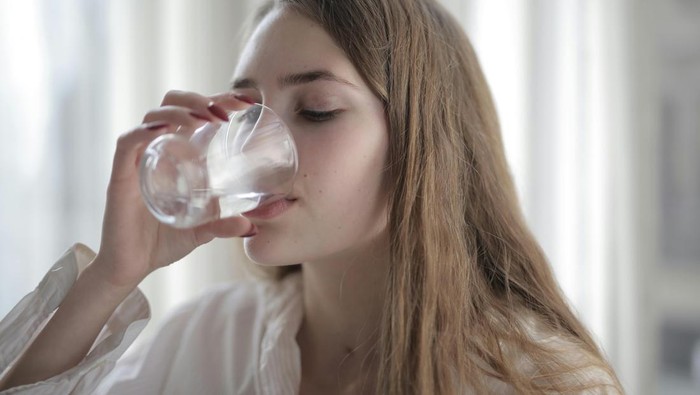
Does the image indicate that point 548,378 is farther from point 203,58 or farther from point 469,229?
point 203,58

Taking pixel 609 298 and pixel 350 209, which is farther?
pixel 609 298

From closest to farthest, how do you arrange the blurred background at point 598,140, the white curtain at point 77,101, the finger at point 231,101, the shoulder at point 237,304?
the finger at point 231,101 → the shoulder at point 237,304 → the white curtain at point 77,101 → the blurred background at point 598,140

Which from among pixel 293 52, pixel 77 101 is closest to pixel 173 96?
pixel 293 52

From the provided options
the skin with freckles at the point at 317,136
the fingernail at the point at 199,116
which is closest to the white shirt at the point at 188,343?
the skin with freckles at the point at 317,136

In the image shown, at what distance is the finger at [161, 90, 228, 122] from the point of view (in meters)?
0.85

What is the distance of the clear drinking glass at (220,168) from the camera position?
0.75m

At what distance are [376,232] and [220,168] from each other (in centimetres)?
28

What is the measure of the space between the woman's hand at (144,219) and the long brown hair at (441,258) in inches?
8.5

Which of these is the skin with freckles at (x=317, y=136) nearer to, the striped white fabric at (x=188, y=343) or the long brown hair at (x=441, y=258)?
the long brown hair at (x=441, y=258)

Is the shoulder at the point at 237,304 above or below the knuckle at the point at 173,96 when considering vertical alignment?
below

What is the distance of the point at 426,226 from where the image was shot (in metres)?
0.96

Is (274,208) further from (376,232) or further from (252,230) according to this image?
(376,232)

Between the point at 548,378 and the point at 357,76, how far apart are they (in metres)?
0.49

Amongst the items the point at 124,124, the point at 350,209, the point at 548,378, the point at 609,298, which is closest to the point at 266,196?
the point at 350,209
